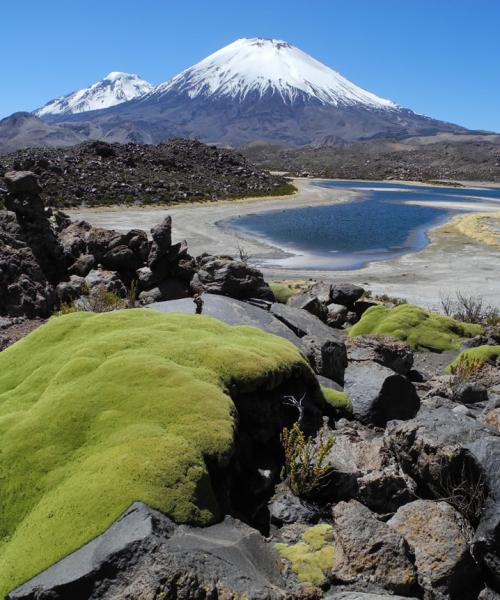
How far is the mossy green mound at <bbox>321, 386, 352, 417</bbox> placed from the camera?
10359 millimetres

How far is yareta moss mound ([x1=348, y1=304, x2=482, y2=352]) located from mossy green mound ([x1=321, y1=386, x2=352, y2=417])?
7958 millimetres

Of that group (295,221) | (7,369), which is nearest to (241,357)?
(7,369)

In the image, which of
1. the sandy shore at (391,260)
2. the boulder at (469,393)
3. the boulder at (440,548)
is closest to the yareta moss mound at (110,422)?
the boulder at (440,548)

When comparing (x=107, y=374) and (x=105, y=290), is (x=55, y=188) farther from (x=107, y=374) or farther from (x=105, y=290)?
(x=107, y=374)

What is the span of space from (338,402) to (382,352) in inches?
156

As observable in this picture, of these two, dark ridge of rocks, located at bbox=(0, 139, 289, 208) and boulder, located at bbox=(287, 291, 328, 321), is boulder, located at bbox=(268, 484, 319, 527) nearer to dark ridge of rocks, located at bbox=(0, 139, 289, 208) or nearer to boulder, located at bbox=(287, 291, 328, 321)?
boulder, located at bbox=(287, 291, 328, 321)

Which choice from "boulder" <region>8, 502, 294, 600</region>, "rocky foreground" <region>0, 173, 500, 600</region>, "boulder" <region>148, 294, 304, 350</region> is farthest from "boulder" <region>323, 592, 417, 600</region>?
"boulder" <region>148, 294, 304, 350</region>

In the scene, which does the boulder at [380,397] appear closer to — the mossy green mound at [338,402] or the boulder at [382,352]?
the mossy green mound at [338,402]

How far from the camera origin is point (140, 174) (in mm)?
86750

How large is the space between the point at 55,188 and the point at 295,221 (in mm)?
30228

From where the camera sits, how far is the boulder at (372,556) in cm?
589

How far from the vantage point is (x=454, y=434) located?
25.4 feet

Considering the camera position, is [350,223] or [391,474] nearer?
[391,474]

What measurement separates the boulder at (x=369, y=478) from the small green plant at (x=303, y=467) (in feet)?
0.68
